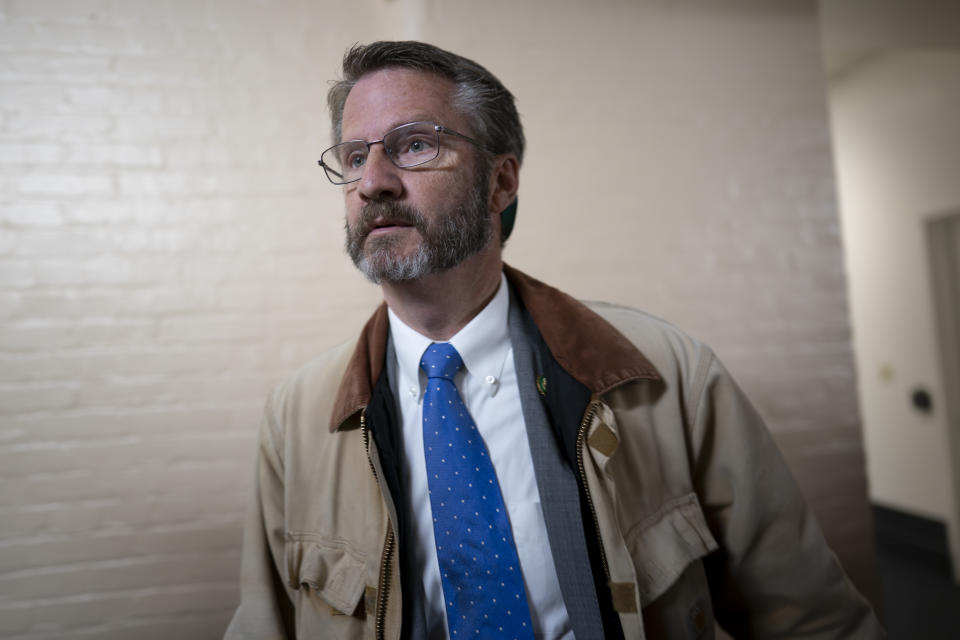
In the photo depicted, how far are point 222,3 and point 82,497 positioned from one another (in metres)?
1.24

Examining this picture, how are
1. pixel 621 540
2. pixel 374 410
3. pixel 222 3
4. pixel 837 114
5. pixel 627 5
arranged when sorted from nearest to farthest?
pixel 621 540 < pixel 374 410 < pixel 222 3 < pixel 627 5 < pixel 837 114

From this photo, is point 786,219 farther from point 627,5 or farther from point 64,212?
point 64,212

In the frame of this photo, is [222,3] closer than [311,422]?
No

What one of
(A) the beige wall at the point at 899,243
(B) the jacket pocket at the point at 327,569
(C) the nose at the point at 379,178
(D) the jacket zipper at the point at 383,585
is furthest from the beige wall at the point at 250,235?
(A) the beige wall at the point at 899,243

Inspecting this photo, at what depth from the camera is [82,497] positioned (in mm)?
1346

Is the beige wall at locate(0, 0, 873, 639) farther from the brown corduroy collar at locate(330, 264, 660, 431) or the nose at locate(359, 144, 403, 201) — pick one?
the nose at locate(359, 144, 403, 201)

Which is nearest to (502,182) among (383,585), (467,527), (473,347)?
(473,347)

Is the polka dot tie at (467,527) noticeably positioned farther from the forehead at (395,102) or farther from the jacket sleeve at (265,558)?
the forehead at (395,102)

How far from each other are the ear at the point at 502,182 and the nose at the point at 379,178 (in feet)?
0.75

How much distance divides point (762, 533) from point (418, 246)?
867mm

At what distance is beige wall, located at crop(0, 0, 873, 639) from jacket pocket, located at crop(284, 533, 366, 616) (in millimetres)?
374

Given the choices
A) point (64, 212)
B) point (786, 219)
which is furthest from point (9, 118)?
point (786, 219)

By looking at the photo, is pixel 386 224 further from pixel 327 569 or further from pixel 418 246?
pixel 327 569

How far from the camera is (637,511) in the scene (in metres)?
1.11
